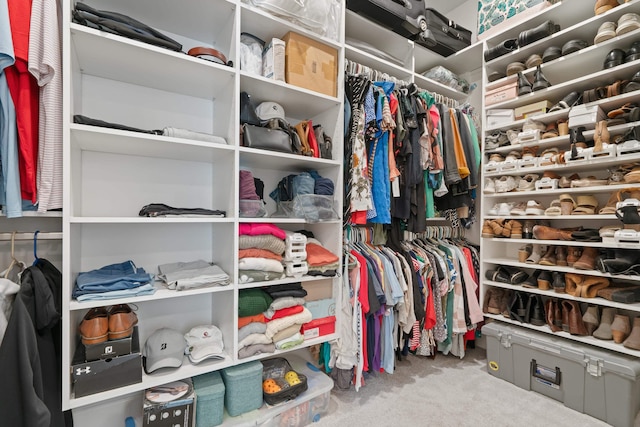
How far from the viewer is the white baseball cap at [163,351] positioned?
1328mm

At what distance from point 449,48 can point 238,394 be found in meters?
2.83

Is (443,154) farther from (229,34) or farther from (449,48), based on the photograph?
(229,34)

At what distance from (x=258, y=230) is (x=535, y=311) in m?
1.96

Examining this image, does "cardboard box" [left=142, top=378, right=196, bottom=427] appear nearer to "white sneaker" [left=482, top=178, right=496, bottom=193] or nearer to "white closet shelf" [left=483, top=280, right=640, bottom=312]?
"white closet shelf" [left=483, top=280, right=640, bottom=312]

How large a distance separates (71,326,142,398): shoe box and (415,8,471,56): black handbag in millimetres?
2652

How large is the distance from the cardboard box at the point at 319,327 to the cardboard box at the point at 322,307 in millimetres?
25

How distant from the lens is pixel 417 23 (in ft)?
6.87

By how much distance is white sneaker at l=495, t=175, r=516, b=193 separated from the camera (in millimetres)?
2215

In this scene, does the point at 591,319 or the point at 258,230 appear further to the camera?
the point at 591,319

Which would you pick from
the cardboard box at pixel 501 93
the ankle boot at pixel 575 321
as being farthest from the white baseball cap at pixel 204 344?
the cardboard box at pixel 501 93

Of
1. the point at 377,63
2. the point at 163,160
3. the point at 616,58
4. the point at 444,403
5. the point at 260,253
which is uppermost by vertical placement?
the point at 377,63

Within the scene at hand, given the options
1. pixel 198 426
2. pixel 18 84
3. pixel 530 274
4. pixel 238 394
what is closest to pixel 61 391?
pixel 198 426

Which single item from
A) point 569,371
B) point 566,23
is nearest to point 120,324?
point 569,371

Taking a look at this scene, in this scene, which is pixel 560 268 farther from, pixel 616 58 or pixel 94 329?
pixel 94 329
